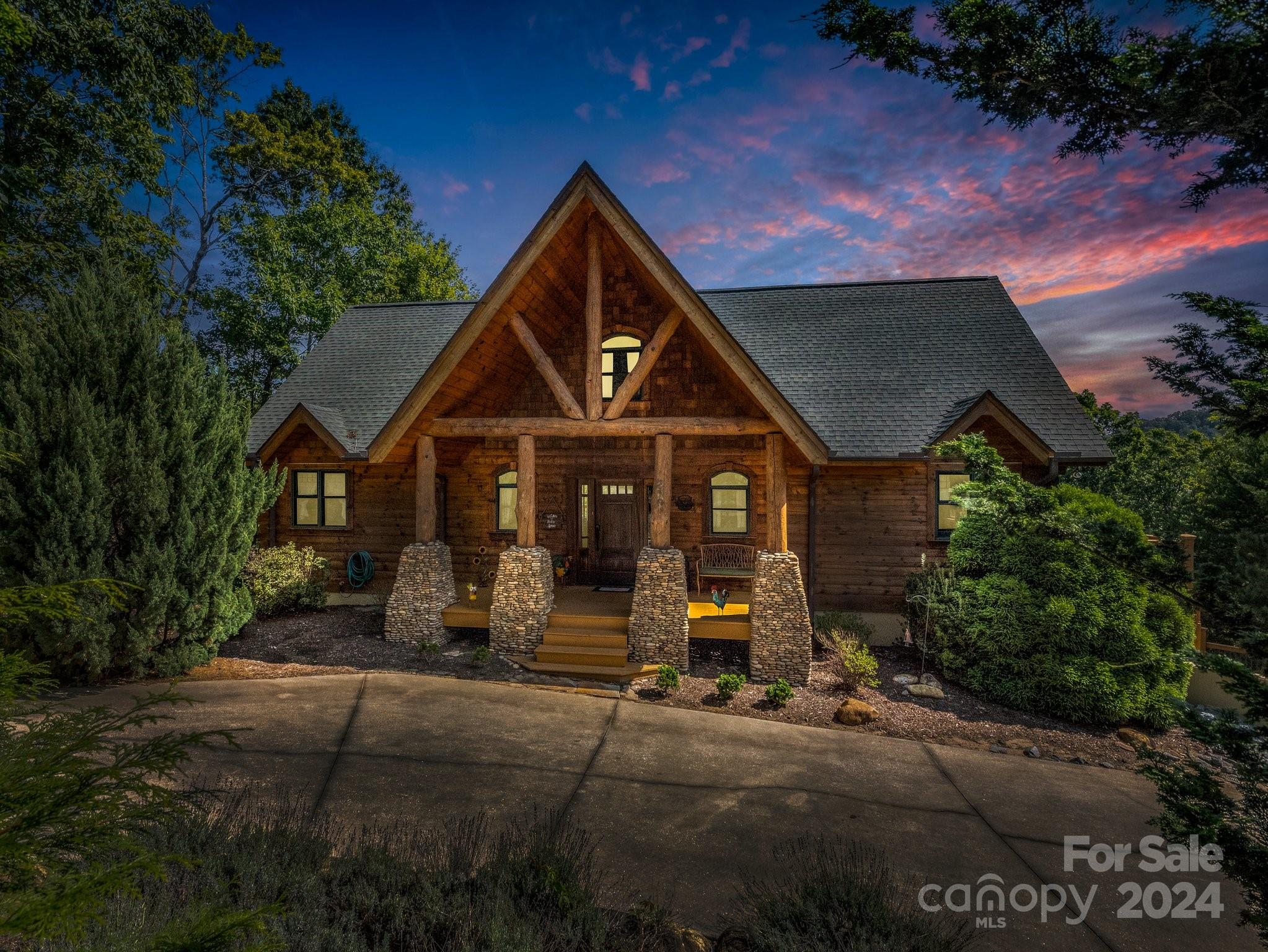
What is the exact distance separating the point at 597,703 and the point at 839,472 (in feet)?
23.5

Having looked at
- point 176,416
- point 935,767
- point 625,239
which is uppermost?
point 625,239

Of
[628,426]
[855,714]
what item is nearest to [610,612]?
[628,426]

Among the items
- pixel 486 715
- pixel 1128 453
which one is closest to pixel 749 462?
pixel 486 715

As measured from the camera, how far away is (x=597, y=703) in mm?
7574

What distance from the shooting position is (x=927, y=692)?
8.27 metres

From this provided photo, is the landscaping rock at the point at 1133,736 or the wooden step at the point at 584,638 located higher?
the wooden step at the point at 584,638

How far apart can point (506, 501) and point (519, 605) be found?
13.2 ft

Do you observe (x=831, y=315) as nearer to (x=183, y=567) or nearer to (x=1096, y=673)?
(x=1096, y=673)

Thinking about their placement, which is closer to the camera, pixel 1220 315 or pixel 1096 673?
pixel 1220 315

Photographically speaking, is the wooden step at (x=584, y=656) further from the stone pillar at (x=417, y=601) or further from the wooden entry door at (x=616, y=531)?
the wooden entry door at (x=616, y=531)

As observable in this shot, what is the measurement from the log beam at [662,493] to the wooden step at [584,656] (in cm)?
190

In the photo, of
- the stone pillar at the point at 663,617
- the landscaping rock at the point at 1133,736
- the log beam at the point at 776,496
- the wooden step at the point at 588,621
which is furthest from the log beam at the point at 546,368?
the landscaping rock at the point at 1133,736

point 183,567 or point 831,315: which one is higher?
point 831,315

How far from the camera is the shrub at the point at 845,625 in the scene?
10578mm
